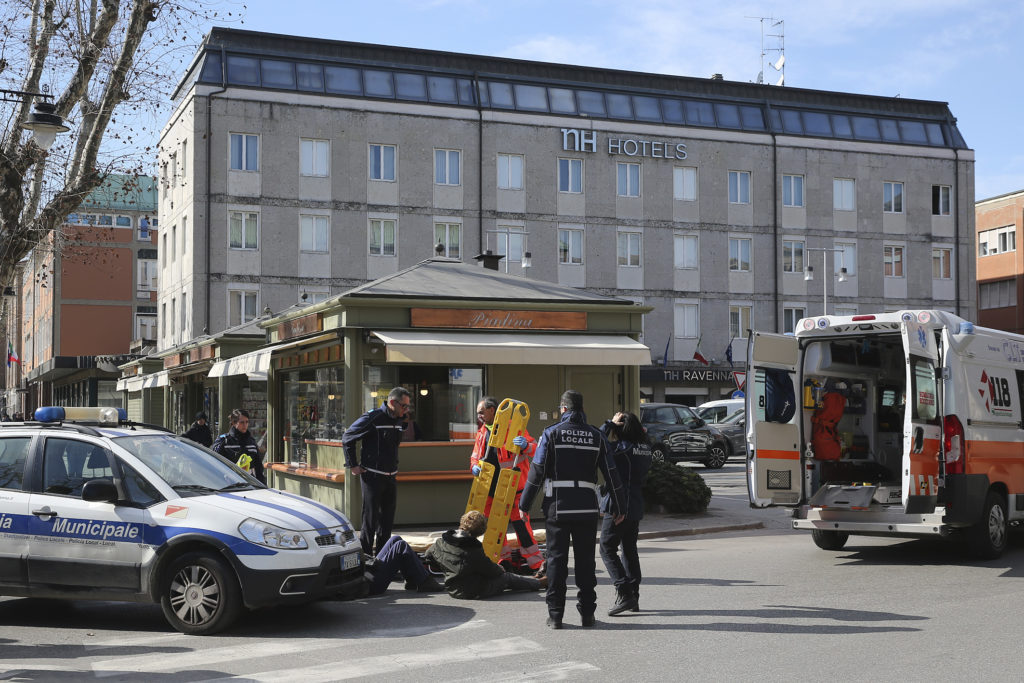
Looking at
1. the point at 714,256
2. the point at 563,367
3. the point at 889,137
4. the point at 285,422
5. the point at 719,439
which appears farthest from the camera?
the point at 889,137

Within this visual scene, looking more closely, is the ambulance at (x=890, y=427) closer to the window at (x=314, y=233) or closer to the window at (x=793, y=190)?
the window at (x=314, y=233)

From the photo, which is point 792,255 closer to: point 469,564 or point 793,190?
point 793,190

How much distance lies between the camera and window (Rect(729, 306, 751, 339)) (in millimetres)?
47875

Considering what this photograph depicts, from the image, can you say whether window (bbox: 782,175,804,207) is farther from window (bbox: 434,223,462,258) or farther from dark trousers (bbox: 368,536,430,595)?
dark trousers (bbox: 368,536,430,595)

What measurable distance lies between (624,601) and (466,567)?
154 cm

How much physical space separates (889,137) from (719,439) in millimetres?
26505

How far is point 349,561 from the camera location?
890cm

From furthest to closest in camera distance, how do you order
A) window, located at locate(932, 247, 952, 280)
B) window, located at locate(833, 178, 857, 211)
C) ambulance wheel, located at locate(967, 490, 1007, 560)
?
window, located at locate(932, 247, 952, 280) → window, located at locate(833, 178, 857, 211) → ambulance wheel, located at locate(967, 490, 1007, 560)

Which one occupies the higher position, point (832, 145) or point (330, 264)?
point (832, 145)

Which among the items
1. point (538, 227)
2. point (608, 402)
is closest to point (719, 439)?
point (608, 402)

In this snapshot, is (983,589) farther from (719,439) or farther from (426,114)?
(426,114)

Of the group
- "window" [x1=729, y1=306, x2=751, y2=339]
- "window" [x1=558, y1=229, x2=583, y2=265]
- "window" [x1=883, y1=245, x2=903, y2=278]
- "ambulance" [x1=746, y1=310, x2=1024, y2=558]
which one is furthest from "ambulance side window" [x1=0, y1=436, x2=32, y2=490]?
"window" [x1=883, y1=245, x2=903, y2=278]

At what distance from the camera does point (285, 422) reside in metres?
19.4

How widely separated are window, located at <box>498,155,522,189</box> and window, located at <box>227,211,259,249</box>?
999 cm
